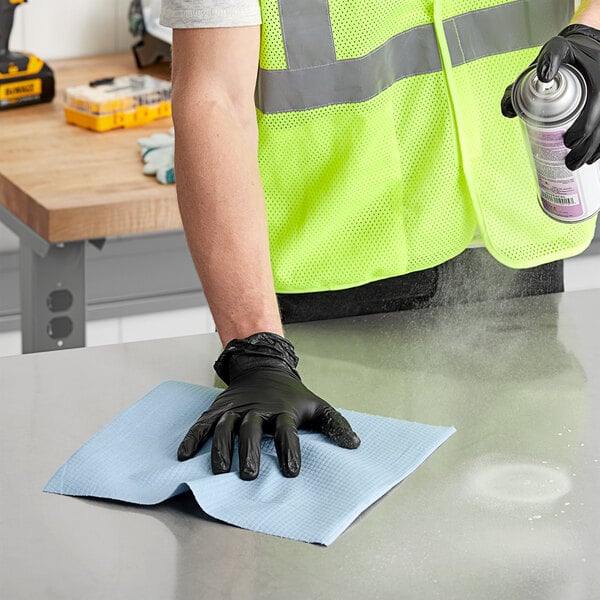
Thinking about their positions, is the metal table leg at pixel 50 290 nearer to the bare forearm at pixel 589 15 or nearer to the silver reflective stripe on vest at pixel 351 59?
the silver reflective stripe on vest at pixel 351 59

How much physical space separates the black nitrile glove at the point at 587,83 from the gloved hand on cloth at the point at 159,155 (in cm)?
98

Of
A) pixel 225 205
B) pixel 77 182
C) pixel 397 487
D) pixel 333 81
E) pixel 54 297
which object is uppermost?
pixel 333 81

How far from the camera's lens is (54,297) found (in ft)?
6.98

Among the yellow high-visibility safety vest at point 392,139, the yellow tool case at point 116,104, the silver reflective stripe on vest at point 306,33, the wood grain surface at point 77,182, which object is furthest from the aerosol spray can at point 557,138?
the yellow tool case at point 116,104

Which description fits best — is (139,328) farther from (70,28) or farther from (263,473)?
(263,473)

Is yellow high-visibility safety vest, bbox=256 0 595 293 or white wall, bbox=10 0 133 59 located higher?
yellow high-visibility safety vest, bbox=256 0 595 293

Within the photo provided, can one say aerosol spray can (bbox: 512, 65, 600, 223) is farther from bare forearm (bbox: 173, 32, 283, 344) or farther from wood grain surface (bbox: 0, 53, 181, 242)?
wood grain surface (bbox: 0, 53, 181, 242)

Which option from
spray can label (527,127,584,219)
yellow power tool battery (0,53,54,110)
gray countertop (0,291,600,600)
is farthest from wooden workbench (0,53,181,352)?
spray can label (527,127,584,219)

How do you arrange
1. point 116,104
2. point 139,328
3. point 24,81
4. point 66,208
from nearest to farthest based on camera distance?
point 66,208, point 116,104, point 24,81, point 139,328

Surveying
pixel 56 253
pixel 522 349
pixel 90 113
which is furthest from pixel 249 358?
pixel 90 113

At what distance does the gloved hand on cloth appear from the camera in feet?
6.80

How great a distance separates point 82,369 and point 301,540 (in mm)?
422

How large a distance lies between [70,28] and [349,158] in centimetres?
183

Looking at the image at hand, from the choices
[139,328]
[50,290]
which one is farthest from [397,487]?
[139,328]
